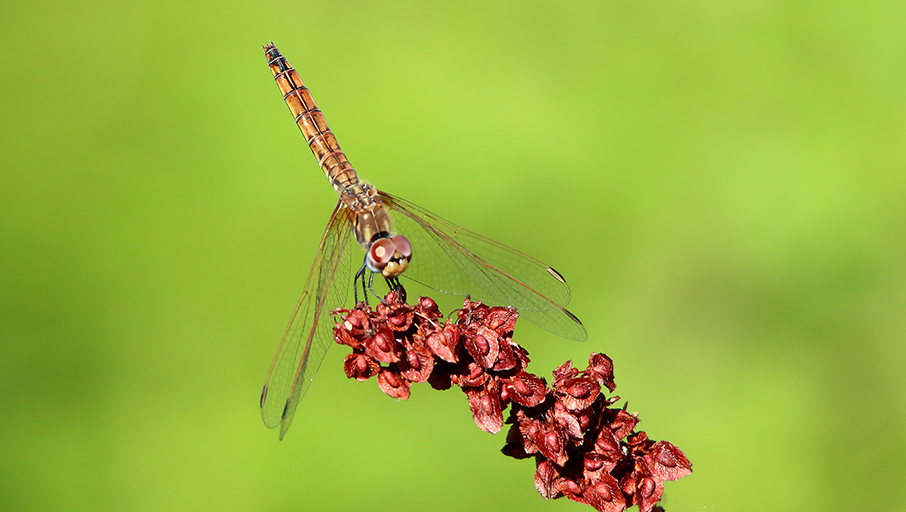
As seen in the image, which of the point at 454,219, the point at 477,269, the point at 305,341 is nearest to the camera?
the point at 305,341

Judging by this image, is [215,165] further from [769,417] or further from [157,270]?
[769,417]

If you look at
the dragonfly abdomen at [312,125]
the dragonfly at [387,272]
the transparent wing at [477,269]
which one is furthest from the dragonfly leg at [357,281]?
the dragonfly abdomen at [312,125]

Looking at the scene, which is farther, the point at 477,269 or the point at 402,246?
the point at 477,269

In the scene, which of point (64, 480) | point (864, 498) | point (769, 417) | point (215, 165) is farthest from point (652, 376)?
point (64, 480)

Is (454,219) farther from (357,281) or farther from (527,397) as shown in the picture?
(527,397)

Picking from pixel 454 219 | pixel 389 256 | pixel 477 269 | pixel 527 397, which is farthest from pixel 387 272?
pixel 454 219

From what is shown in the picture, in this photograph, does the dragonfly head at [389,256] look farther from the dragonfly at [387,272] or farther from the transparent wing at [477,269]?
the transparent wing at [477,269]

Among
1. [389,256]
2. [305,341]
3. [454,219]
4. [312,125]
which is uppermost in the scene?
[312,125]
